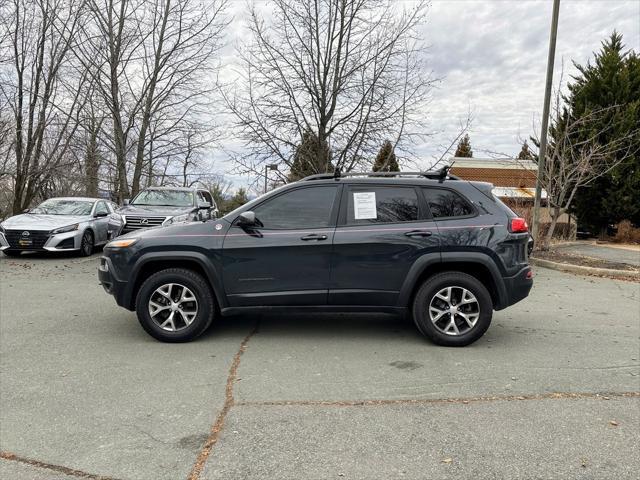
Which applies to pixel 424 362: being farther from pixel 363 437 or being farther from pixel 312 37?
pixel 312 37

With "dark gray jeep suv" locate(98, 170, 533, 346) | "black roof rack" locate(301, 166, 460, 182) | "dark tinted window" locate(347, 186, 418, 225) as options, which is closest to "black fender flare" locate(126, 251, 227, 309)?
"dark gray jeep suv" locate(98, 170, 533, 346)

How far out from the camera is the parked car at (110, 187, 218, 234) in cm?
1169

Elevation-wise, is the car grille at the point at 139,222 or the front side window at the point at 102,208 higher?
the front side window at the point at 102,208

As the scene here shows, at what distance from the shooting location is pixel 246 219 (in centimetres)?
510

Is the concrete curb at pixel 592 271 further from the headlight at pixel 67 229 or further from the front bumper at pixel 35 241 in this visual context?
the front bumper at pixel 35 241

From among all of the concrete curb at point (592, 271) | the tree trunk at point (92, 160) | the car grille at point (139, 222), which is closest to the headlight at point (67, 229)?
the car grille at point (139, 222)

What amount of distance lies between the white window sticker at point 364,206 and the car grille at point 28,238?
929 centimetres

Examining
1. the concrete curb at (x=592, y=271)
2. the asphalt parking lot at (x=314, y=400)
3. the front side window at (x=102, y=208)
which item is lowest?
the concrete curb at (x=592, y=271)

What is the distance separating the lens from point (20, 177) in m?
17.5

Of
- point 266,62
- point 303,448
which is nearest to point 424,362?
point 303,448

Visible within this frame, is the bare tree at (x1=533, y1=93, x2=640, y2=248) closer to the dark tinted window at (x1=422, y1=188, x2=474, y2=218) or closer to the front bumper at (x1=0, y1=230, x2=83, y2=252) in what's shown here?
the dark tinted window at (x1=422, y1=188, x2=474, y2=218)

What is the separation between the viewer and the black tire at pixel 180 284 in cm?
517

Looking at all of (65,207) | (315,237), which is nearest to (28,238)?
(65,207)

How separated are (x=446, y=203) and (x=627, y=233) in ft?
52.5
